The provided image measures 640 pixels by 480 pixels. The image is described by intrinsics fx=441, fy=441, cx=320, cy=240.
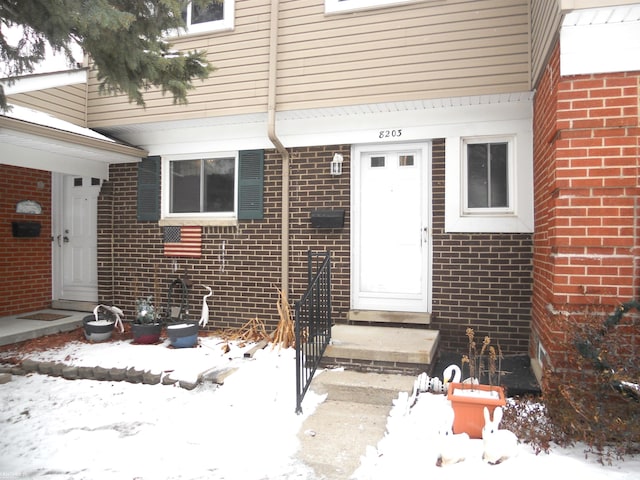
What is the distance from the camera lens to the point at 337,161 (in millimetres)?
5574

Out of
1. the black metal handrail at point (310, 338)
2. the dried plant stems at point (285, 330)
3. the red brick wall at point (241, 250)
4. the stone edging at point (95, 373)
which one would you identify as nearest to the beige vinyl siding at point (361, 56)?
the red brick wall at point (241, 250)

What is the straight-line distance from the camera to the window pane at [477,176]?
5.18 m

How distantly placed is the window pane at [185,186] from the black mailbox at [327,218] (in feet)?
6.26

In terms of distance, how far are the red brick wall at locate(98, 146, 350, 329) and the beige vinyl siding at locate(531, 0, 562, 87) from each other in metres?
2.31

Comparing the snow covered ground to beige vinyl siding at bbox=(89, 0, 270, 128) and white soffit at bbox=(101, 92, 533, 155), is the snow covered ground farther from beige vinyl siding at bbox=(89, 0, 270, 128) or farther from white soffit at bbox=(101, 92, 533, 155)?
beige vinyl siding at bbox=(89, 0, 270, 128)

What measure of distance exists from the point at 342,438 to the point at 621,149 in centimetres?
292

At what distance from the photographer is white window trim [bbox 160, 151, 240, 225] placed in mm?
A: 6184

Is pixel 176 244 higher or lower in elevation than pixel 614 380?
higher

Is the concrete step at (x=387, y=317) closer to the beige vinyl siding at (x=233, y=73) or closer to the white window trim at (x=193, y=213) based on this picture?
the white window trim at (x=193, y=213)

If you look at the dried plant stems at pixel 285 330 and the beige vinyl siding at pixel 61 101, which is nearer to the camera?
the dried plant stems at pixel 285 330

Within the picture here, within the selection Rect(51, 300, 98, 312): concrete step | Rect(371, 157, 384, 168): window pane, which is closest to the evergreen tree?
Rect(371, 157, 384, 168): window pane

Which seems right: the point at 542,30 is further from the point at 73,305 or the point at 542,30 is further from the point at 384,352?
the point at 73,305

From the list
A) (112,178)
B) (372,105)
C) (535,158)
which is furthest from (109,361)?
(535,158)

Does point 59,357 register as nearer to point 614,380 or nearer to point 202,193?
point 202,193
